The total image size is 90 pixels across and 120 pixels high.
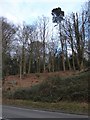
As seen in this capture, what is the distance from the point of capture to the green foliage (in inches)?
1255

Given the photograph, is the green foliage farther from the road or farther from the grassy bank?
the road

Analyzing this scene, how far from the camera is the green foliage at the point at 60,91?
31867 mm

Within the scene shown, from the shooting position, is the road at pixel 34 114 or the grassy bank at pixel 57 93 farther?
the grassy bank at pixel 57 93

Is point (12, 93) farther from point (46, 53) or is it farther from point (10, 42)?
point (46, 53)

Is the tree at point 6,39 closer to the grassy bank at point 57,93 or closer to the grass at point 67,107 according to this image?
the grassy bank at point 57,93

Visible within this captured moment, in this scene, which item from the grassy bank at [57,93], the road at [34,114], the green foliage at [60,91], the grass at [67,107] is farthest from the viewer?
the green foliage at [60,91]

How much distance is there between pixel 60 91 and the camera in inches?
1374

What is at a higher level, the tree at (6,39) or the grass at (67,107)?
the tree at (6,39)

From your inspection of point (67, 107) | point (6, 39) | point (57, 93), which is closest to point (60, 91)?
point (57, 93)

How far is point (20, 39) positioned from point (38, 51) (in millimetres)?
7213

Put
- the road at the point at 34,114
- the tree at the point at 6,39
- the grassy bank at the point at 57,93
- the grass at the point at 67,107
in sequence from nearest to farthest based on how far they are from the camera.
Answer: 1. the road at the point at 34,114
2. the grass at the point at 67,107
3. the grassy bank at the point at 57,93
4. the tree at the point at 6,39

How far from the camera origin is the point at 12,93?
147 ft

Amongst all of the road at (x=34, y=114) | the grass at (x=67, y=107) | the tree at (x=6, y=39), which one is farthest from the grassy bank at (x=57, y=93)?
the tree at (x=6, y=39)

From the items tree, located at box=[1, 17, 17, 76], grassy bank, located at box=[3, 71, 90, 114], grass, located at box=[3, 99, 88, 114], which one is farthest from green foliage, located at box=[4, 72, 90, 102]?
tree, located at box=[1, 17, 17, 76]
